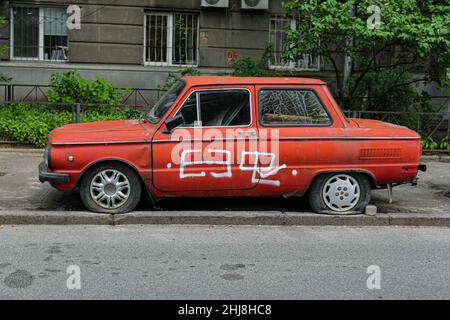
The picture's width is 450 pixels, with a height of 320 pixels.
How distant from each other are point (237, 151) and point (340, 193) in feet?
4.92

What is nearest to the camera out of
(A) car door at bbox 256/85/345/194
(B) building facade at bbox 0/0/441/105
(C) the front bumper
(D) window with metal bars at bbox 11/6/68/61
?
(C) the front bumper

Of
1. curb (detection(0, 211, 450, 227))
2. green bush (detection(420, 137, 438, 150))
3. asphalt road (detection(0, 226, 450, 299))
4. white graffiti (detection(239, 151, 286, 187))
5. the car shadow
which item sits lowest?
asphalt road (detection(0, 226, 450, 299))

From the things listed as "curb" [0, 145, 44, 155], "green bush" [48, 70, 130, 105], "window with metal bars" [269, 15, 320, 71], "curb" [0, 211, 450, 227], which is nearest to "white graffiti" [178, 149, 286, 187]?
"curb" [0, 211, 450, 227]

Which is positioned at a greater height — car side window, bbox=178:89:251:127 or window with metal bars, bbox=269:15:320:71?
window with metal bars, bbox=269:15:320:71

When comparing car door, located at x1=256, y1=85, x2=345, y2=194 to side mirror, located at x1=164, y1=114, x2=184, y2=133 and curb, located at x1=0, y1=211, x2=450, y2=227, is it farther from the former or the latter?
side mirror, located at x1=164, y1=114, x2=184, y2=133

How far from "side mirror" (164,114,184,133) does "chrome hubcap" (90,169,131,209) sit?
82 cm

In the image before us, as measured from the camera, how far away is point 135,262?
19.5ft

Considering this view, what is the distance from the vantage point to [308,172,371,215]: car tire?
306 inches

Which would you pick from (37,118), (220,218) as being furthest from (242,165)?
(37,118)

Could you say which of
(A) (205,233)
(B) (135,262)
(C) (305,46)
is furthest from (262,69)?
(B) (135,262)

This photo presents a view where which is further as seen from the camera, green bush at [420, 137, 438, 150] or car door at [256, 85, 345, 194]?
green bush at [420, 137, 438, 150]

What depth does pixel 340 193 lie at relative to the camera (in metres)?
7.84

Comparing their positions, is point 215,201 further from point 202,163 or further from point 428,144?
point 428,144

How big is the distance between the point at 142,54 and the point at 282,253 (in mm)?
12290
